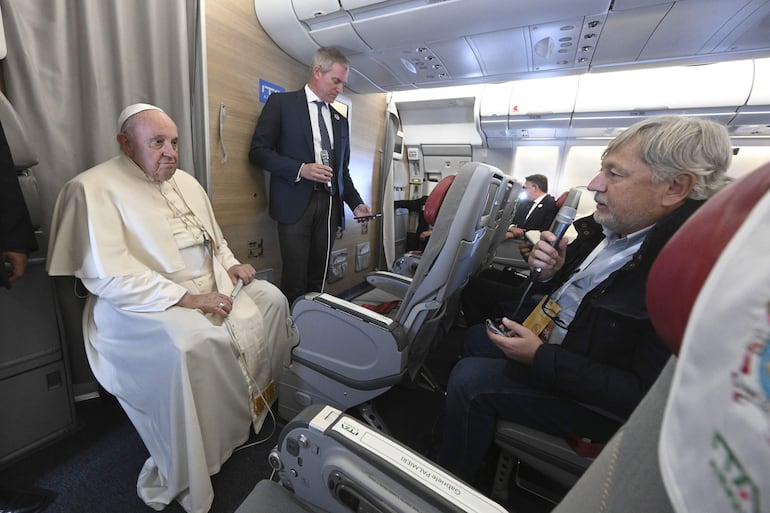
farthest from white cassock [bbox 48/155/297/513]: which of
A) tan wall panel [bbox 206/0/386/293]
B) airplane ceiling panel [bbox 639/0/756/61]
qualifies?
airplane ceiling panel [bbox 639/0/756/61]

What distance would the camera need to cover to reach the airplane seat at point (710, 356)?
0.68 feet

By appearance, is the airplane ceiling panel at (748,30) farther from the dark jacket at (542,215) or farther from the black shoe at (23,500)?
the black shoe at (23,500)

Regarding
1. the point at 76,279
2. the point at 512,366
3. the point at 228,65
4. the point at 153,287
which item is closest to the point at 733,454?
the point at 512,366

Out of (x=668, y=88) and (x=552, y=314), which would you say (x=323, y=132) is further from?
(x=668, y=88)

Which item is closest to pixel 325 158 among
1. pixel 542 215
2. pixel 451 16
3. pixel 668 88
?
pixel 451 16

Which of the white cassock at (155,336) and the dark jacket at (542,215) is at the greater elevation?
the dark jacket at (542,215)

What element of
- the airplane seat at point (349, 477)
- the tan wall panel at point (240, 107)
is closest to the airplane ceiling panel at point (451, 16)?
the tan wall panel at point (240, 107)

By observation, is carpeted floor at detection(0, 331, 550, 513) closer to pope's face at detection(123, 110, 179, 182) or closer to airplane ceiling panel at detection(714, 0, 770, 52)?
pope's face at detection(123, 110, 179, 182)

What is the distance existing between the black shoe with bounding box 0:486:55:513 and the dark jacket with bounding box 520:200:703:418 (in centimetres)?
204

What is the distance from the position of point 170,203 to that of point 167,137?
0.34m

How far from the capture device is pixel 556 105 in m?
4.11

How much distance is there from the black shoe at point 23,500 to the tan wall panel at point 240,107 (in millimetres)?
1638

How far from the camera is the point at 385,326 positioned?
147 cm

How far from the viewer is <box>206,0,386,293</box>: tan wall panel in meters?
2.24
